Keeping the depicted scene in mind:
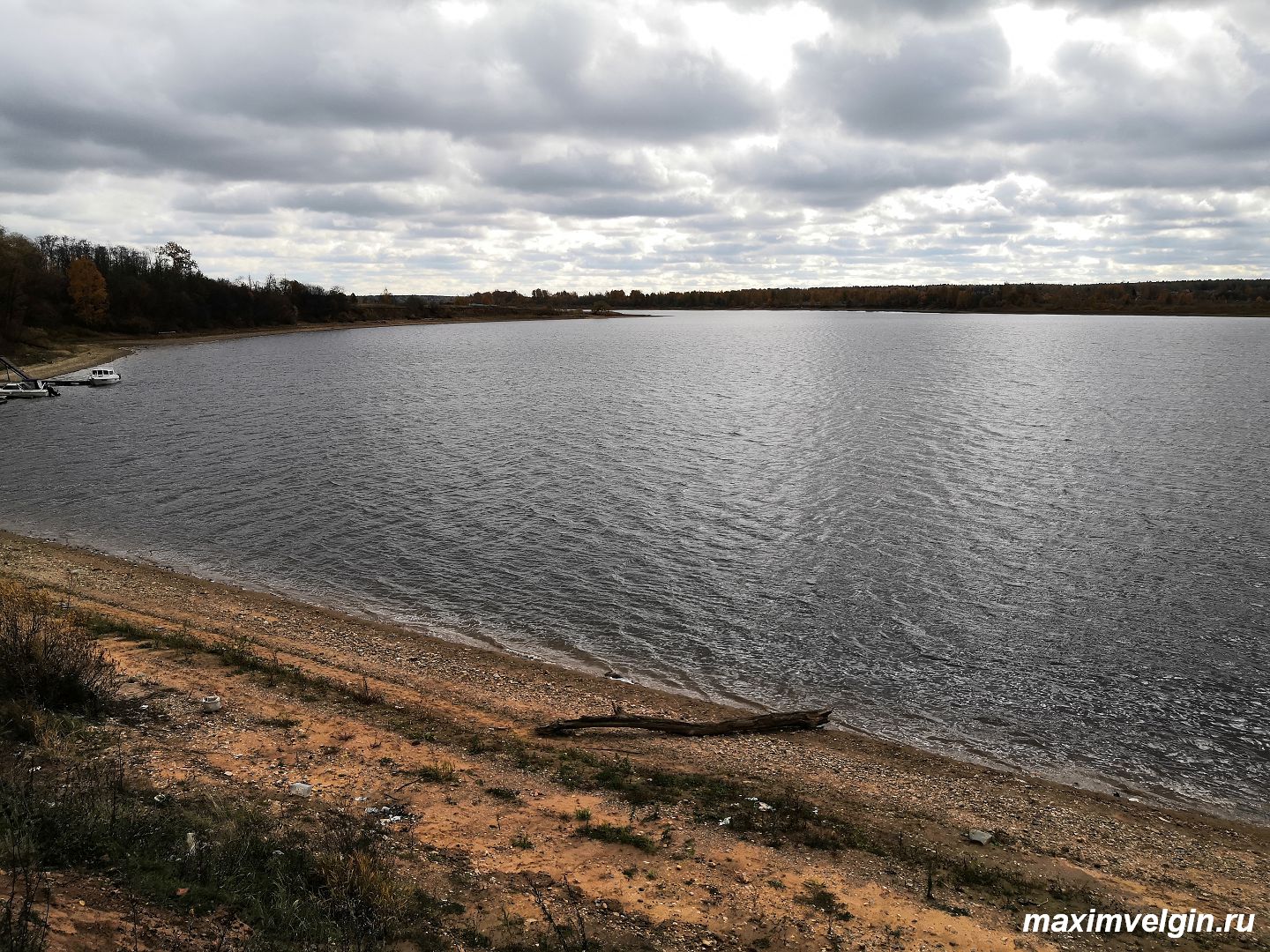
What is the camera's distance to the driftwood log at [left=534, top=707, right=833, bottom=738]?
16000 millimetres

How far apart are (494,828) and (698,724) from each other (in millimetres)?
6537

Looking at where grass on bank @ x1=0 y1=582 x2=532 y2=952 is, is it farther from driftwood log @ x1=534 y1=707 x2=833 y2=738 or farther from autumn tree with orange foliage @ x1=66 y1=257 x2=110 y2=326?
autumn tree with orange foliage @ x1=66 y1=257 x2=110 y2=326

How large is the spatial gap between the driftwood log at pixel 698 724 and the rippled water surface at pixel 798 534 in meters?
1.38

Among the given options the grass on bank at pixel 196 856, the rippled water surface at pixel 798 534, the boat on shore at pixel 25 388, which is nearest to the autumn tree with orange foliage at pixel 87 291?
the boat on shore at pixel 25 388

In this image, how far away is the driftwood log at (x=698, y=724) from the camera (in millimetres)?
16000

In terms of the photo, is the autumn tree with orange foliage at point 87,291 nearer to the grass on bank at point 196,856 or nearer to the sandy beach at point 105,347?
the sandy beach at point 105,347

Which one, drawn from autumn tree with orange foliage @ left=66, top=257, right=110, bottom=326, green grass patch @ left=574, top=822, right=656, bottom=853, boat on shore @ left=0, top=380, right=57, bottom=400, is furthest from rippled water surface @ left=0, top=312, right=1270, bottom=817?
autumn tree with orange foliage @ left=66, top=257, right=110, bottom=326

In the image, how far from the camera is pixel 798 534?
30.2 m

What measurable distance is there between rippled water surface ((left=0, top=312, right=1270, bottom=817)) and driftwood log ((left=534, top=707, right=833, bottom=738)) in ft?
4.53

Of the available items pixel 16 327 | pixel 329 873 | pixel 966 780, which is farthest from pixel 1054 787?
pixel 16 327

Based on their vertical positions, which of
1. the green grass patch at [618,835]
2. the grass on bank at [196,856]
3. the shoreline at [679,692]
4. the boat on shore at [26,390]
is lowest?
the shoreline at [679,692]

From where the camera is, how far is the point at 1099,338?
149 m

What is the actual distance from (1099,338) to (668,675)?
160m

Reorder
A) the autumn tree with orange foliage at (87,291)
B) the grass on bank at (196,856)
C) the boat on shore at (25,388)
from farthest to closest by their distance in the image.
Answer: the autumn tree with orange foliage at (87,291)
the boat on shore at (25,388)
the grass on bank at (196,856)
